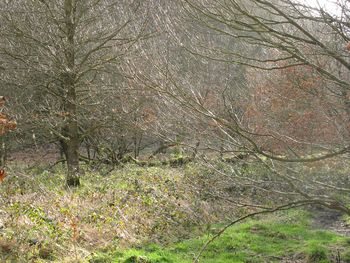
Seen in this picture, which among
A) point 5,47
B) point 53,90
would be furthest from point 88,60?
point 5,47

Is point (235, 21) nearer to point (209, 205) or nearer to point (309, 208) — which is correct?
point (209, 205)

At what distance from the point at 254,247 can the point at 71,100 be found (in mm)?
5553

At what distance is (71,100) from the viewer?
11.6 meters

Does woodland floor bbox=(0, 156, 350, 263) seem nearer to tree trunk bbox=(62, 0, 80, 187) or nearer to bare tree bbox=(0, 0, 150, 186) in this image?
tree trunk bbox=(62, 0, 80, 187)

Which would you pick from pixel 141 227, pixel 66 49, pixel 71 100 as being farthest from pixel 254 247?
pixel 66 49

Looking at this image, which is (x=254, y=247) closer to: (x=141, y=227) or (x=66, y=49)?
(x=141, y=227)

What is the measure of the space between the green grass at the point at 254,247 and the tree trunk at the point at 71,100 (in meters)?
3.80

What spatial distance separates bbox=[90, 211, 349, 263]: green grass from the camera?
312 inches

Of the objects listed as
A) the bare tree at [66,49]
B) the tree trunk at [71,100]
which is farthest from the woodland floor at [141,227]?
the bare tree at [66,49]

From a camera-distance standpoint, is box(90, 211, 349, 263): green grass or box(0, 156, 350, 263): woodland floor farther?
box(90, 211, 349, 263): green grass

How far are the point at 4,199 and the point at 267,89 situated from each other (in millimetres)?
10298

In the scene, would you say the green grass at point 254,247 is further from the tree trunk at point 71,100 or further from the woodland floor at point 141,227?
the tree trunk at point 71,100

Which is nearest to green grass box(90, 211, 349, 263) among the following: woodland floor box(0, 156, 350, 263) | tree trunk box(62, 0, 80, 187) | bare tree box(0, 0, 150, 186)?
woodland floor box(0, 156, 350, 263)

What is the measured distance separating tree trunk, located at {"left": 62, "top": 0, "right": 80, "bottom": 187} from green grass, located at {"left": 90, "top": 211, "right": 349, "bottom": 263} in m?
3.80
